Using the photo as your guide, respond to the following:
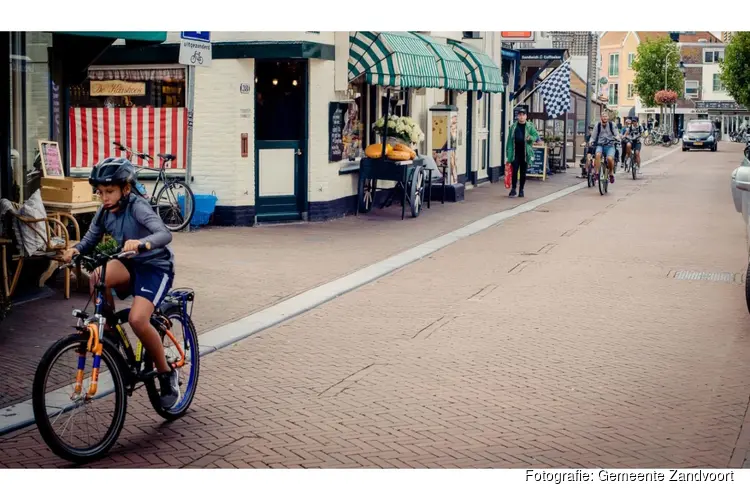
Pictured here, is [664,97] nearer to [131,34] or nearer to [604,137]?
[604,137]

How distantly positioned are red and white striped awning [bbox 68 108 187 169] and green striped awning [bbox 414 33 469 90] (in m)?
5.91

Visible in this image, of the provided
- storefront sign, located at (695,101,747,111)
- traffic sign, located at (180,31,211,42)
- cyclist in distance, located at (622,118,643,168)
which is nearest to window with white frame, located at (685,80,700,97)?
storefront sign, located at (695,101,747,111)

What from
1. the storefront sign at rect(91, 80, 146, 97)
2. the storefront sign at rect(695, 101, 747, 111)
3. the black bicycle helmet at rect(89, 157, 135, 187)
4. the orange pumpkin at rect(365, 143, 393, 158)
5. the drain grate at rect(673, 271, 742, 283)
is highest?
the storefront sign at rect(695, 101, 747, 111)

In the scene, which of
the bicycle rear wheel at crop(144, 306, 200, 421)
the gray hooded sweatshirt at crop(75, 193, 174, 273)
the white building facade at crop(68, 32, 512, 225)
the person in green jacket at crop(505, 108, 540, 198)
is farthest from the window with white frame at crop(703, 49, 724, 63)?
the gray hooded sweatshirt at crop(75, 193, 174, 273)

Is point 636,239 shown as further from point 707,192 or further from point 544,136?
point 544,136

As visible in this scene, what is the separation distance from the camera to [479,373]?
781 centimetres

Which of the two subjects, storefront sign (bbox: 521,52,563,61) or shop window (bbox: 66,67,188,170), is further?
storefront sign (bbox: 521,52,563,61)

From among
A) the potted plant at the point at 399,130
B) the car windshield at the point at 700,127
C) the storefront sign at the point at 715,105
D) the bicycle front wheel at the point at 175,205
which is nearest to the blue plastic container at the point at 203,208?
the bicycle front wheel at the point at 175,205

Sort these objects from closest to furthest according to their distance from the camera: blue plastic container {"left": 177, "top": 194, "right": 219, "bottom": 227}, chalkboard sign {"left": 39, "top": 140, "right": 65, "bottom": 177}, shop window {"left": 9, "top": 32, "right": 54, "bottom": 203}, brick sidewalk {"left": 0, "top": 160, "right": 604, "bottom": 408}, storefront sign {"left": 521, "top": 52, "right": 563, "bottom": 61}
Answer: brick sidewalk {"left": 0, "top": 160, "right": 604, "bottom": 408}, shop window {"left": 9, "top": 32, "right": 54, "bottom": 203}, chalkboard sign {"left": 39, "top": 140, "right": 65, "bottom": 177}, blue plastic container {"left": 177, "top": 194, "right": 219, "bottom": 227}, storefront sign {"left": 521, "top": 52, "right": 563, "bottom": 61}

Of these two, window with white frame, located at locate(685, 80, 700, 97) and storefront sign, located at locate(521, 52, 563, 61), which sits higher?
window with white frame, located at locate(685, 80, 700, 97)

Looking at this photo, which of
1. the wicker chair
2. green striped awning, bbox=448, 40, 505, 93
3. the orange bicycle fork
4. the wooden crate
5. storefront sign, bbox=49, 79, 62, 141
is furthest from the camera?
green striped awning, bbox=448, 40, 505, 93

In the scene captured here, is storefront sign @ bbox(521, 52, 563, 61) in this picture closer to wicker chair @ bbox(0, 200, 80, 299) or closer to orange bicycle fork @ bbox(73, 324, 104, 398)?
wicker chair @ bbox(0, 200, 80, 299)

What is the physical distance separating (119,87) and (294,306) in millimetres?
8038

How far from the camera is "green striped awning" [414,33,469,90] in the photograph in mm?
20969
